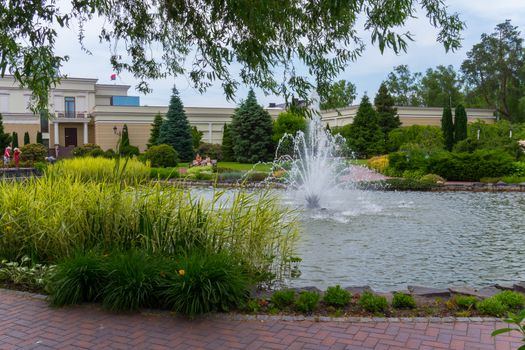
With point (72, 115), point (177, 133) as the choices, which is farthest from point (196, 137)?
point (72, 115)

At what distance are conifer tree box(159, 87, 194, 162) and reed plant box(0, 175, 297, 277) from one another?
1326 inches

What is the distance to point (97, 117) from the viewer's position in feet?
150

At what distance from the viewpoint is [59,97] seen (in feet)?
163

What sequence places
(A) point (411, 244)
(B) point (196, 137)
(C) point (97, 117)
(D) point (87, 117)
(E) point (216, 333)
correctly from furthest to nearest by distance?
(D) point (87, 117) → (C) point (97, 117) → (B) point (196, 137) → (A) point (411, 244) → (E) point (216, 333)

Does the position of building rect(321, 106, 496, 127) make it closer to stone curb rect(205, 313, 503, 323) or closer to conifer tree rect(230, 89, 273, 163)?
conifer tree rect(230, 89, 273, 163)

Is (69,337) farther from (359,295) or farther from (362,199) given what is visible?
(362,199)

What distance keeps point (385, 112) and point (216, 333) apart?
3736 cm

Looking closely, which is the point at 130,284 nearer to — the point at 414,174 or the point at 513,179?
the point at 513,179

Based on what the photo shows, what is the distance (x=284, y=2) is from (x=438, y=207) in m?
11.2

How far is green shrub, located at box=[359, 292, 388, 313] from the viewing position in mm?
4434

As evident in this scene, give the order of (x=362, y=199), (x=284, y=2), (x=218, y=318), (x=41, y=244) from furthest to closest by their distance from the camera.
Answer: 1. (x=362, y=199)
2. (x=41, y=244)
3. (x=218, y=318)
4. (x=284, y=2)

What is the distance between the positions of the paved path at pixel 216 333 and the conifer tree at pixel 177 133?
35.4 meters

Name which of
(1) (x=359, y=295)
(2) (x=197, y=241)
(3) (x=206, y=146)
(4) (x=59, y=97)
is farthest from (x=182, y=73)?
(4) (x=59, y=97)

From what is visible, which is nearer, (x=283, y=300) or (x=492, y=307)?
(x=492, y=307)
